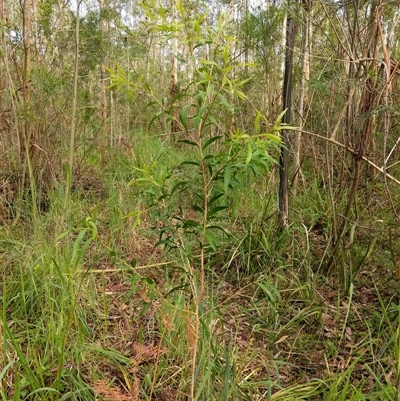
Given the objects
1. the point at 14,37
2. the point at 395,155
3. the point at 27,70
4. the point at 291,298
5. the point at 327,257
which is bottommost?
the point at 291,298

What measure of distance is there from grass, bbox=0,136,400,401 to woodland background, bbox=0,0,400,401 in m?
0.01

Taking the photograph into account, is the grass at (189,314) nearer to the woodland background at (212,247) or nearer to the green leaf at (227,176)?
the woodland background at (212,247)

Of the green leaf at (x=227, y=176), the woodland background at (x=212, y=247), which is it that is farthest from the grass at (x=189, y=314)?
the green leaf at (x=227, y=176)

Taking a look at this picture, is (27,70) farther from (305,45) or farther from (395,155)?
(395,155)

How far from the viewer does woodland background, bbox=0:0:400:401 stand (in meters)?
1.44

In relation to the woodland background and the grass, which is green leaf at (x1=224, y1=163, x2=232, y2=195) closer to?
the woodland background

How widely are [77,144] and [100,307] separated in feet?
8.97

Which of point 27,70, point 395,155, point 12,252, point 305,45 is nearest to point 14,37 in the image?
point 27,70

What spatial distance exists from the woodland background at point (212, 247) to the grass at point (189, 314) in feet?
0.05

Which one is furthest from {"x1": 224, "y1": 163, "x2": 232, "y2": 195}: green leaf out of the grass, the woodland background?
the grass

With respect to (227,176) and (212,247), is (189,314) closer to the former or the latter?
(212,247)

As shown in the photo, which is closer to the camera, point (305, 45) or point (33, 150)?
point (305, 45)

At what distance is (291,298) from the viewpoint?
2.60 metres

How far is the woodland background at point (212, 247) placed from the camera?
144cm
